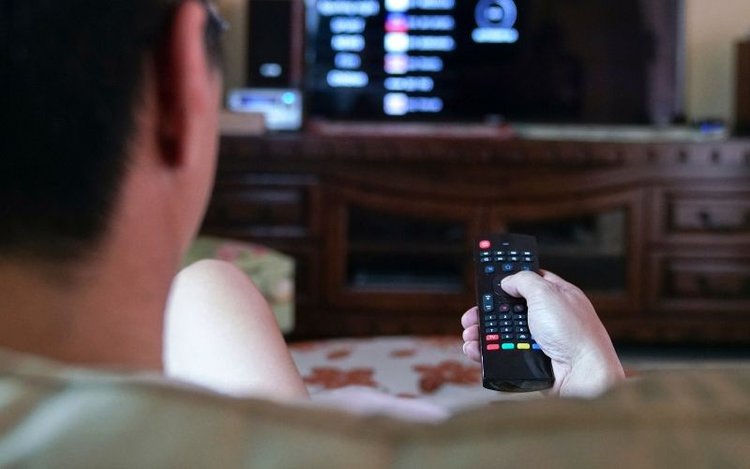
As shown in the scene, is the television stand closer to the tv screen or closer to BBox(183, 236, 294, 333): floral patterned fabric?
the tv screen

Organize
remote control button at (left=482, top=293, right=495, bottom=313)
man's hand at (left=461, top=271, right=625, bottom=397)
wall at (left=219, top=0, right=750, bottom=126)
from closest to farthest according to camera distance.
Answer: man's hand at (left=461, top=271, right=625, bottom=397) → remote control button at (left=482, top=293, right=495, bottom=313) → wall at (left=219, top=0, right=750, bottom=126)

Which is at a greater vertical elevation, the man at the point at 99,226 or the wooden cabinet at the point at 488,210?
the man at the point at 99,226

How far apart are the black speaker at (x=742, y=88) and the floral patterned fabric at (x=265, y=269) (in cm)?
151

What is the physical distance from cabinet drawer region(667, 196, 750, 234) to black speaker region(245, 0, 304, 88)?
1157 millimetres

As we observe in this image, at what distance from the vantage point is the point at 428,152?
268 centimetres

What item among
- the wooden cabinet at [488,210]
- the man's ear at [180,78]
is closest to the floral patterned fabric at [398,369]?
the man's ear at [180,78]

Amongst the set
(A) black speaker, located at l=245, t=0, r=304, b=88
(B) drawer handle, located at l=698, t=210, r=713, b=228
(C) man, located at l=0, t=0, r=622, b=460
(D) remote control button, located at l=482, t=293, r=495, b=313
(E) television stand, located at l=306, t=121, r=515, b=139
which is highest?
(A) black speaker, located at l=245, t=0, r=304, b=88

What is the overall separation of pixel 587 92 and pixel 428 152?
1.99 ft

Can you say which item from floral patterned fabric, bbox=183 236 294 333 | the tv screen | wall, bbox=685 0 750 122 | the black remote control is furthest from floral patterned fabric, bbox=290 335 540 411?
wall, bbox=685 0 750 122

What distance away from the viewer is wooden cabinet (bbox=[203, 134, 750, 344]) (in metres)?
2.69

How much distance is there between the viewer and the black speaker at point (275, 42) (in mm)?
2895

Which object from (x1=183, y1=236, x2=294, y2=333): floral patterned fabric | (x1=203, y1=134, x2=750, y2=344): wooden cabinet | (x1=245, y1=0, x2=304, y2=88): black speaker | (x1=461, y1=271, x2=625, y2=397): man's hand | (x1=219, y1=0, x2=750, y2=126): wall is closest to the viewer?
(x1=461, y1=271, x2=625, y2=397): man's hand

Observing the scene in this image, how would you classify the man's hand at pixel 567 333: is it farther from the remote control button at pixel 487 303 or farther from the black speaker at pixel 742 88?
the black speaker at pixel 742 88

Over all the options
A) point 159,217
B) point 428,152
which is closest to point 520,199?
point 428,152
